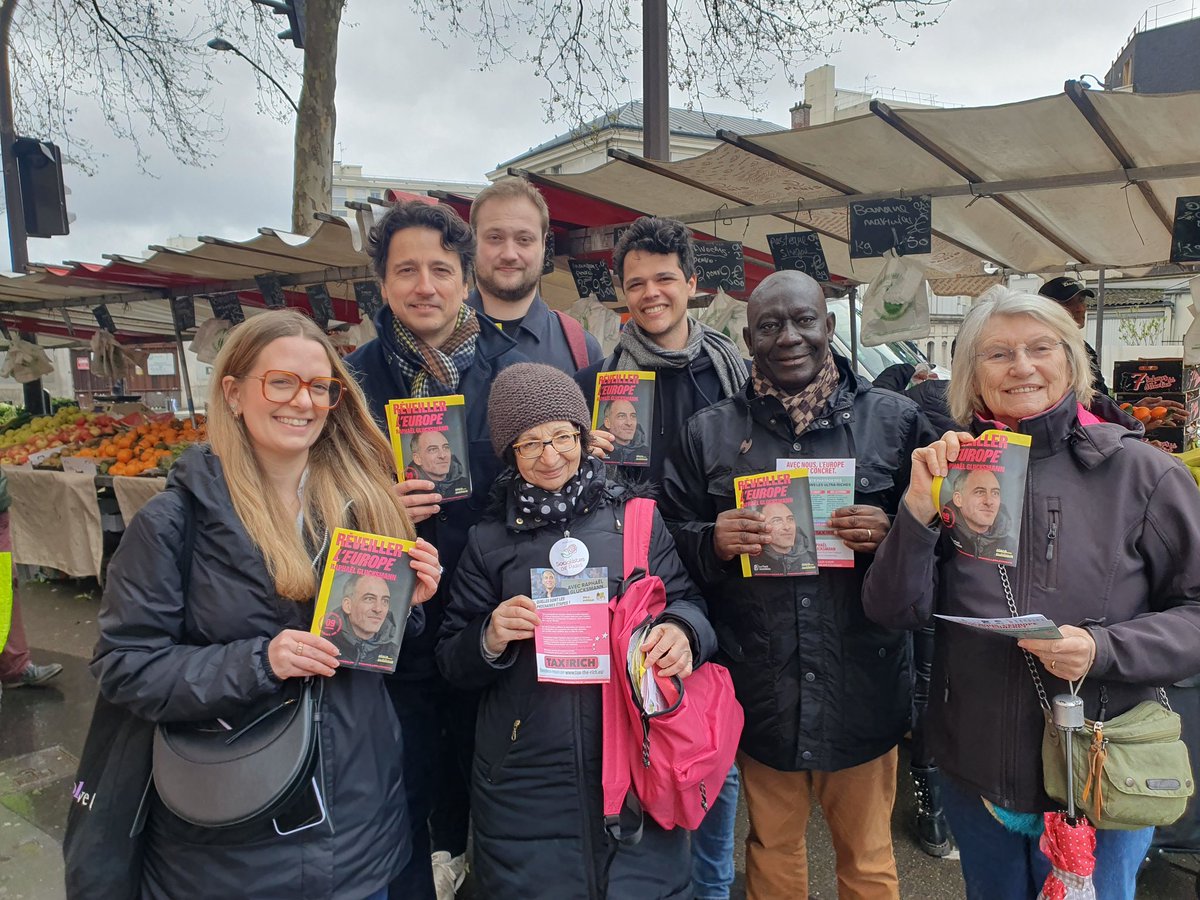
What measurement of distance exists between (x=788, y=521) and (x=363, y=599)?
104 centimetres

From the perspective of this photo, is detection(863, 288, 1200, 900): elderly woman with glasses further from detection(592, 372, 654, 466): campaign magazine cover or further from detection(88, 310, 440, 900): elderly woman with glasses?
detection(88, 310, 440, 900): elderly woman with glasses

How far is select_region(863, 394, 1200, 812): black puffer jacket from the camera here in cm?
154

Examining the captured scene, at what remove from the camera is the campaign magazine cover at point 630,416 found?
2316mm

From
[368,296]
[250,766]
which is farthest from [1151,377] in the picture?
[250,766]

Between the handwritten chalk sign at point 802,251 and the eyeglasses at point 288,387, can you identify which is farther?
the handwritten chalk sign at point 802,251

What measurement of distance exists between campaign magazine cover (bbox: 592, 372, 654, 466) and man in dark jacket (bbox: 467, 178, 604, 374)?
0.41 metres

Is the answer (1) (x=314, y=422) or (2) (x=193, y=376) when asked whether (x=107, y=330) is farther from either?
(2) (x=193, y=376)

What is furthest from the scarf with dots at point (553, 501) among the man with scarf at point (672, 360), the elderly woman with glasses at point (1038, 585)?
the elderly woman with glasses at point (1038, 585)

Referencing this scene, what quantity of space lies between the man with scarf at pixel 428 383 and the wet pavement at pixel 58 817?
2.74ft

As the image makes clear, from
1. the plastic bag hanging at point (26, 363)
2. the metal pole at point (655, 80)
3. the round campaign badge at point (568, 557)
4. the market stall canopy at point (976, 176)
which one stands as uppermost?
the metal pole at point (655, 80)

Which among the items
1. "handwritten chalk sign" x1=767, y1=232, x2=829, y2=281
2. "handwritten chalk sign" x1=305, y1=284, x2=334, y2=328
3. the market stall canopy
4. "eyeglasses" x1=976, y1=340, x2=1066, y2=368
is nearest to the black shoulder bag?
"eyeglasses" x1=976, y1=340, x2=1066, y2=368

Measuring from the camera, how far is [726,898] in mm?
2477

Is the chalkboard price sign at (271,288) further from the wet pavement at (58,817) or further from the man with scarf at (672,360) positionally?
the man with scarf at (672,360)

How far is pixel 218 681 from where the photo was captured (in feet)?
4.96
